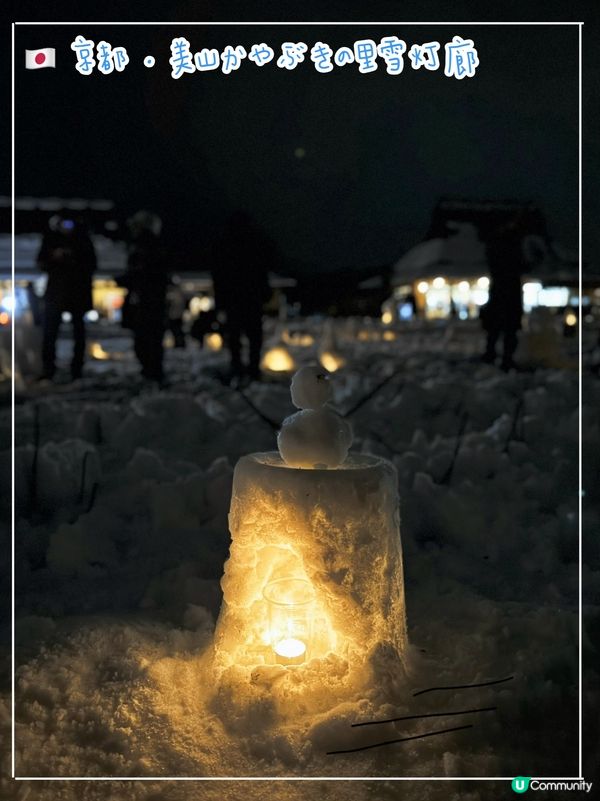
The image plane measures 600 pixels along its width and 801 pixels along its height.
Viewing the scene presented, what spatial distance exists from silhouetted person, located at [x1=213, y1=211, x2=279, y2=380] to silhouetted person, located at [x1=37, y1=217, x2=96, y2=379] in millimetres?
1608

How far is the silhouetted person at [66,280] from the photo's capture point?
9.47m

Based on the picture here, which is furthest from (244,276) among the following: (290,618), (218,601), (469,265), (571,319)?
(469,265)

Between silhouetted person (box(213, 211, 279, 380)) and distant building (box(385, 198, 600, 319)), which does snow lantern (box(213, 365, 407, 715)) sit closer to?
silhouetted person (box(213, 211, 279, 380))

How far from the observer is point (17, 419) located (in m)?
6.66

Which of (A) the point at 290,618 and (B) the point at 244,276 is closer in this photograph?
(A) the point at 290,618

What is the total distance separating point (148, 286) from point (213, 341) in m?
5.88

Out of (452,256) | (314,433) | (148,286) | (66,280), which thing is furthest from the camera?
(452,256)

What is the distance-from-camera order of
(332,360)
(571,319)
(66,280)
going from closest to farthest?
(66,280) < (332,360) < (571,319)

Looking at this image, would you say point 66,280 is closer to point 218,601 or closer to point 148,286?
point 148,286

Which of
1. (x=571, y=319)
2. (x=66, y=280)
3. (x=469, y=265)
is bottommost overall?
(x=66, y=280)

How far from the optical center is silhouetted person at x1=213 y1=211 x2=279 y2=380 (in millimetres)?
9516

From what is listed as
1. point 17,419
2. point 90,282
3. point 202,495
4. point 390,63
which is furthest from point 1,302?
point 390,63

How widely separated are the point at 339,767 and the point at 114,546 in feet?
6.94

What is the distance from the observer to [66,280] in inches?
372
